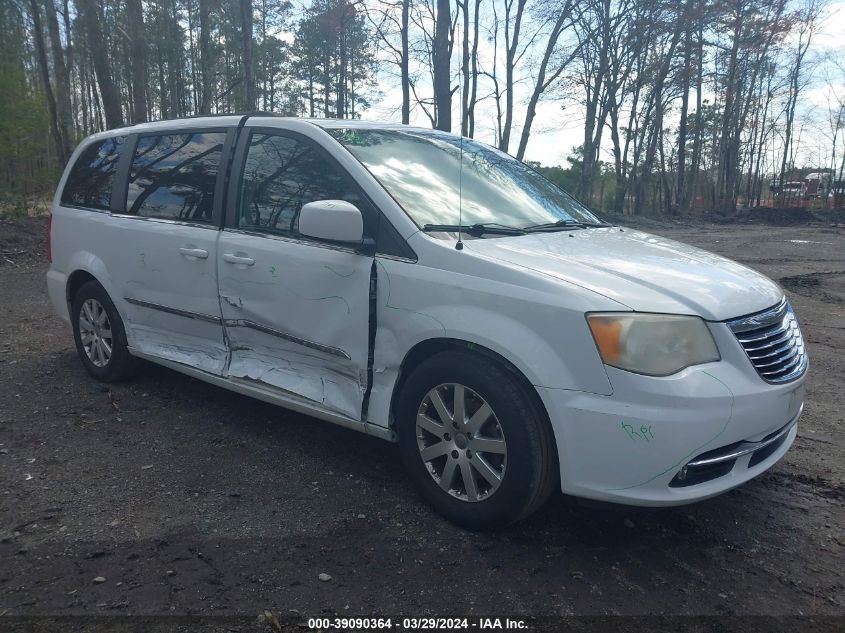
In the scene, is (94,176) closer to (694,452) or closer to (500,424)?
(500,424)

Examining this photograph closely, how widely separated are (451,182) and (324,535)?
195cm

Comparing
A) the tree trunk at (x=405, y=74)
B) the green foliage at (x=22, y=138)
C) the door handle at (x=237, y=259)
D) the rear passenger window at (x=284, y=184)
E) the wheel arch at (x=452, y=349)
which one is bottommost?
the wheel arch at (x=452, y=349)

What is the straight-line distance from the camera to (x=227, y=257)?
3.83 m

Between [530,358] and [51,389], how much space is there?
394 cm

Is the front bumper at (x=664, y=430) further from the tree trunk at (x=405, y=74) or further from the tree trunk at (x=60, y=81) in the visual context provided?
the tree trunk at (x=405, y=74)

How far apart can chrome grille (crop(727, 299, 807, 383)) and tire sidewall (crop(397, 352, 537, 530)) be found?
94cm

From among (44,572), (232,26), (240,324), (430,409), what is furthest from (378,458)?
(232,26)

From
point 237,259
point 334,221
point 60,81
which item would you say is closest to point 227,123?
point 237,259

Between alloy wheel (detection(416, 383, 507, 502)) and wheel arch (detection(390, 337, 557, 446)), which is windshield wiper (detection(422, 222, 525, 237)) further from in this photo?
alloy wheel (detection(416, 383, 507, 502))

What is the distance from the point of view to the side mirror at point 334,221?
124 inches

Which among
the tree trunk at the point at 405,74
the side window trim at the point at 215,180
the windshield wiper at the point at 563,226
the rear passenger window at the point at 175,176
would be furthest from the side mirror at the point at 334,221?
the tree trunk at the point at 405,74

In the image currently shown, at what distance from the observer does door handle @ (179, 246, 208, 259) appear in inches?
156

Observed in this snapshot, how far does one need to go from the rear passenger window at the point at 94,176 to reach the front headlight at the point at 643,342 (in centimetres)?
381

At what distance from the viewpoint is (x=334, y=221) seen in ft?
10.3
